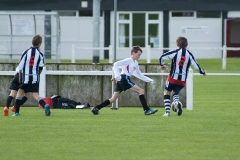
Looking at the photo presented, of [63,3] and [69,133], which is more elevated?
[63,3]

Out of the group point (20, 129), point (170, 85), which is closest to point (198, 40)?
point (170, 85)

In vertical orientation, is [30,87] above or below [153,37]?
below

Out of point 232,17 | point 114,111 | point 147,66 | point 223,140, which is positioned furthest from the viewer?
point 232,17

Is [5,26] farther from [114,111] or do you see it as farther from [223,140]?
[223,140]

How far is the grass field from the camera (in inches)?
399

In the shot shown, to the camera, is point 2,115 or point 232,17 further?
point 232,17

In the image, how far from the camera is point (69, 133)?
1245cm

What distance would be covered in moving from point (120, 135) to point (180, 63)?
3.54 metres

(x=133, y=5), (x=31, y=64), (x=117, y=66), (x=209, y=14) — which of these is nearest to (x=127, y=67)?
(x=117, y=66)

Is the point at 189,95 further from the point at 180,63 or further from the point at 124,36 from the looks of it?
the point at 124,36

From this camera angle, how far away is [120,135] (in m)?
12.2

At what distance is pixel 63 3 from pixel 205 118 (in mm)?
31893

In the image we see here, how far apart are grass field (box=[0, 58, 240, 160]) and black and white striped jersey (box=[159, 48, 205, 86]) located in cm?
73

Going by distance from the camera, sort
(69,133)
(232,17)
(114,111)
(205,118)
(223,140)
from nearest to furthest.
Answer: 1. (223,140)
2. (69,133)
3. (205,118)
4. (114,111)
5. (232,17)
